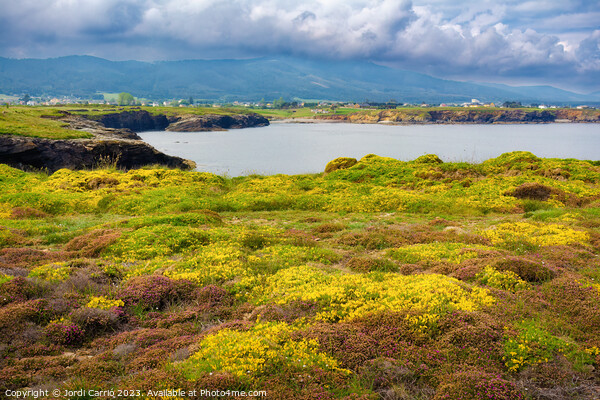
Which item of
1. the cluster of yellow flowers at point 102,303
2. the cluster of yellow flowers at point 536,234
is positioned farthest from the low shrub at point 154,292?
the cluster of yellow flowers at point 536,234

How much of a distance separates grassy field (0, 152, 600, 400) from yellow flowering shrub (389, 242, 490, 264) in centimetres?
8

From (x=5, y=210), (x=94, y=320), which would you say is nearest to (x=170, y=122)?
(x=5, y=210)

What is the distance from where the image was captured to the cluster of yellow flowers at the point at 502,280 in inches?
382

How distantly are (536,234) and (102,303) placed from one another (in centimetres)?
1511

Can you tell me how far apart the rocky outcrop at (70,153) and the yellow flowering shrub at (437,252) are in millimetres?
31979

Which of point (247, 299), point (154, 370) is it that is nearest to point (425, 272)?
point (247, 299)

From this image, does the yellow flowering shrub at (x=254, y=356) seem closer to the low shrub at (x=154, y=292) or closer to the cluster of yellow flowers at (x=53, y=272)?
the low shrub at (x=154, y=292)

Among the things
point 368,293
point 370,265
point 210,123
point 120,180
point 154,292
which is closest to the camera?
point 368,293

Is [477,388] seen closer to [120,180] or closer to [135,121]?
[120,180]

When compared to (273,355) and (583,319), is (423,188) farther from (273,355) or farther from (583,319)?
(273,355)

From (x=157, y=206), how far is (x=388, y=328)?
1731 cm

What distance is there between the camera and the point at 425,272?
10.9 m

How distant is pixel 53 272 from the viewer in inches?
404

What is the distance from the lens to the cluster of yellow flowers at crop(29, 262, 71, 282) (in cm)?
998
